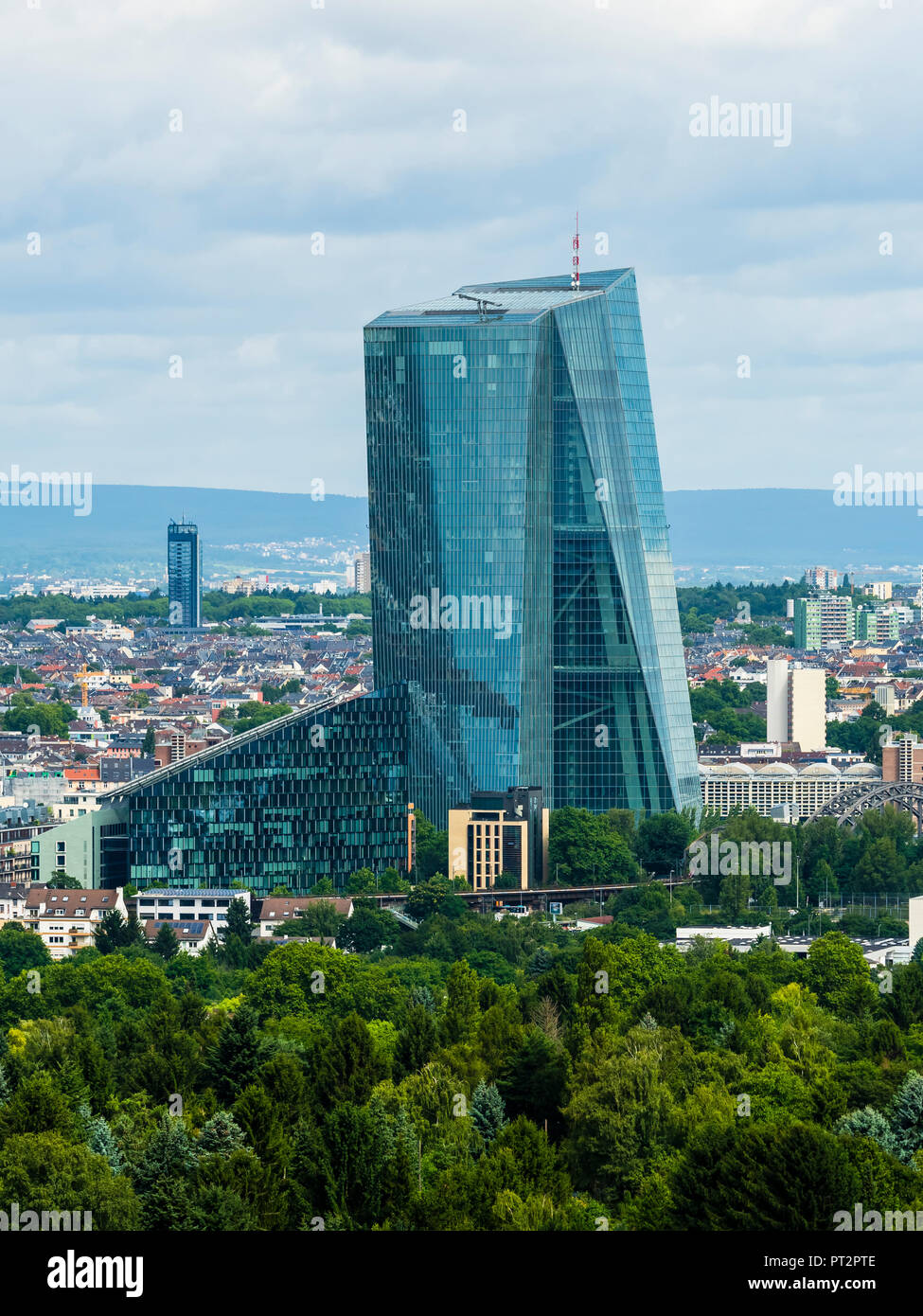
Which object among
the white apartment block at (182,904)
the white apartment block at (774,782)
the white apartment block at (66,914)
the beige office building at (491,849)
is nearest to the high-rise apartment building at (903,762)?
the white apartment block at (774,782)

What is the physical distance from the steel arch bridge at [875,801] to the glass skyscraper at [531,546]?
9.05 meters

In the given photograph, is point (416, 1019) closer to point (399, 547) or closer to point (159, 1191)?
point (159, 1191)

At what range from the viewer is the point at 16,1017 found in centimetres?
8350

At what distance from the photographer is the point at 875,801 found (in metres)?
140

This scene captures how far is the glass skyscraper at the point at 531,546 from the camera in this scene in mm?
132625

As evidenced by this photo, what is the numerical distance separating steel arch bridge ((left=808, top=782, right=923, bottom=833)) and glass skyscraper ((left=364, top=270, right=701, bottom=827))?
905cm

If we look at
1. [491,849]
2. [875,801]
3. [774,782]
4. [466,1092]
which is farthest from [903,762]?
[466,1092]

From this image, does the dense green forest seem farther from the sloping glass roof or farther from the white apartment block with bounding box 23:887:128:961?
the sloping glass roof

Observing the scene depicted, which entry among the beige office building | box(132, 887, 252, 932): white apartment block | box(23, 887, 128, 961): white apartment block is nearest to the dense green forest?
box(23, 887, 128, 961): white apartment block

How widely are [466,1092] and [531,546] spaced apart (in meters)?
68.3

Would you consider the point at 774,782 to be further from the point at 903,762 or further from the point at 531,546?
the point at 531,546

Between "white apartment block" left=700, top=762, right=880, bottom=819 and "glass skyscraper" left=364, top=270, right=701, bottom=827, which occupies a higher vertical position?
Answer: "glass skyscraper" left=364, top=270, right=701, bottom=827

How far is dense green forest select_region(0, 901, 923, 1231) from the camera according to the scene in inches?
2103
